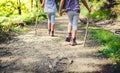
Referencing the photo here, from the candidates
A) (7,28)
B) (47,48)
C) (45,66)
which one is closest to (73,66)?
(45,66)

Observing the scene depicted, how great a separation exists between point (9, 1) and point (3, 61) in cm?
1416

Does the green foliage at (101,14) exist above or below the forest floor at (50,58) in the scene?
below

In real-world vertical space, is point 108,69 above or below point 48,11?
below

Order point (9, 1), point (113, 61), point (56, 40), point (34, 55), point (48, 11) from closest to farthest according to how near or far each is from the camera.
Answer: point (113, 61), point (34, 55), point (56, 40), point (48, 11), point (9, 1)

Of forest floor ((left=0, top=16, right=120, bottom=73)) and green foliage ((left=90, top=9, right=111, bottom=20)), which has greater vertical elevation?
forest floor ((left=0, top=16, right=120, bottom=73))

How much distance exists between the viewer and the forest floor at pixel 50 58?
6.87 meters

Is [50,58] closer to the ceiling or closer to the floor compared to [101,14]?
closer to the ceiling

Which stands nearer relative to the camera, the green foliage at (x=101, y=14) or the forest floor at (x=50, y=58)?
the forest floor at (x=50, y=58)

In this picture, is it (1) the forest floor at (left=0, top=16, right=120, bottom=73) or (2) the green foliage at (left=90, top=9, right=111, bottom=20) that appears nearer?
(1) the forest floor at (left=0, top=16, right=120, bottom=73)

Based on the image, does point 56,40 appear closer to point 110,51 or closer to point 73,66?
point 110,51

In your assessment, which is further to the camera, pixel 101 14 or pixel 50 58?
pixel 101 14

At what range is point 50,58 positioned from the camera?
7.91 meters

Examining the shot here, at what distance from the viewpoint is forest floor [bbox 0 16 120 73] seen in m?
6.87

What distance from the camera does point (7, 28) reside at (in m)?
12.8
